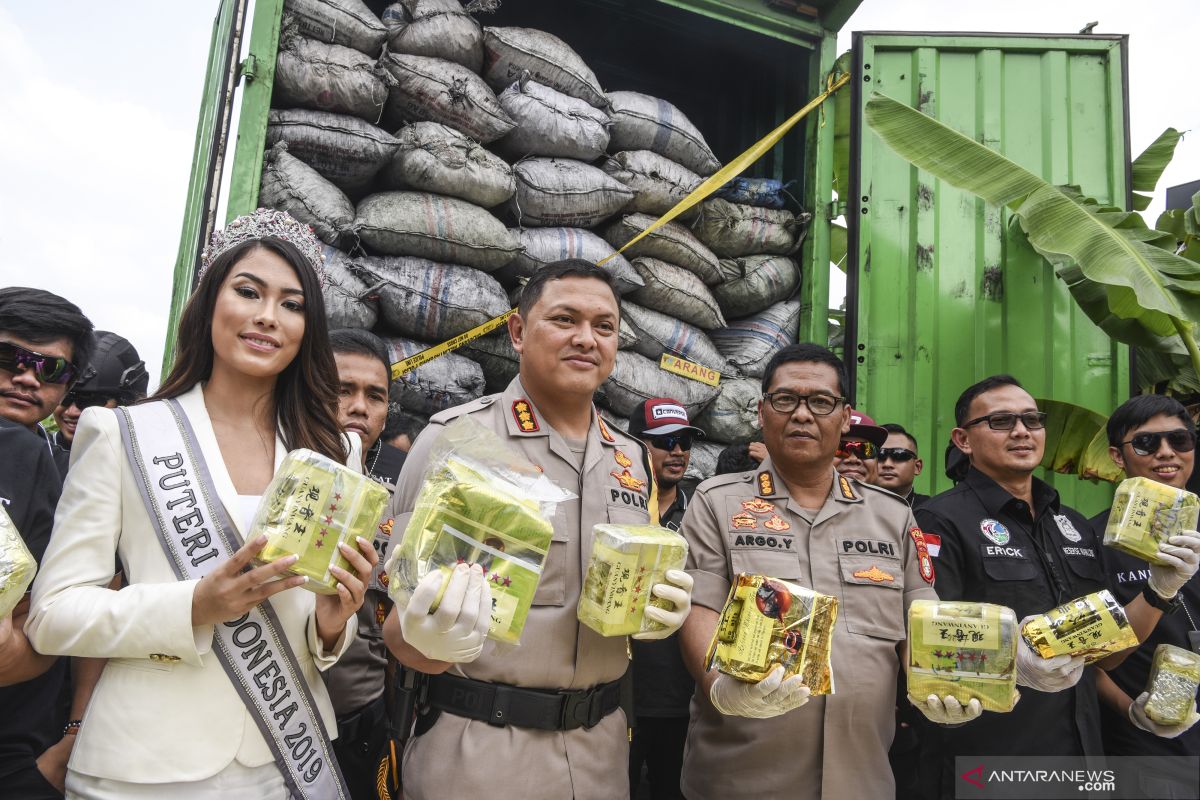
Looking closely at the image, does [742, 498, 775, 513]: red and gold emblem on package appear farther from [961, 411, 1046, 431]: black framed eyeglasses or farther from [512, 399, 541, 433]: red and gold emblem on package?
[961, 411, 1046, 431]: black framed eyeglasses

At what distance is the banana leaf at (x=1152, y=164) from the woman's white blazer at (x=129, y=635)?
16.8 feet

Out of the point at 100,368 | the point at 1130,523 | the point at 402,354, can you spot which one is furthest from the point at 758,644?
the point at 100,368

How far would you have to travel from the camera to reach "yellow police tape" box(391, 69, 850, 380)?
3295 mm

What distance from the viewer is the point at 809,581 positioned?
6.51ft

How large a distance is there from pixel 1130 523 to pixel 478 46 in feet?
10.8

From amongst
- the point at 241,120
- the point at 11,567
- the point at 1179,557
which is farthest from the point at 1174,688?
the point at 241,120

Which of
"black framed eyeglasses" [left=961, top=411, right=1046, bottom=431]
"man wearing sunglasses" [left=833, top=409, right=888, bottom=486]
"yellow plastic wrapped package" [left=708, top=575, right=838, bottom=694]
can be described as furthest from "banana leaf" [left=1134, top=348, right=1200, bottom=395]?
"yellow plastic wrapped package" [left=708, top=575, right=838, bottom=694]

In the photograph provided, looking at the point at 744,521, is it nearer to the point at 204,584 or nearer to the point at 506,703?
the point at 506,703

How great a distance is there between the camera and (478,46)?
3.77 metres

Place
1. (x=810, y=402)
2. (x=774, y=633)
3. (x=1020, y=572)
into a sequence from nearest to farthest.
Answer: (x=774, y=633)
(x=810, y=402)
(x=1020, y=572)

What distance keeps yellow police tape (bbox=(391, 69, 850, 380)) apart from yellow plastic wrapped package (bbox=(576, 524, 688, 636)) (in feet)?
6.34

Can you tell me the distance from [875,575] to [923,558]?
0.59ft

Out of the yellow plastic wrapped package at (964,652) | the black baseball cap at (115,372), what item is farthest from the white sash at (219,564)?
the black baseball cap at (115,372)

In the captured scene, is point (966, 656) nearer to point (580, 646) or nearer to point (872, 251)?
point (580, 646)
